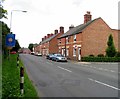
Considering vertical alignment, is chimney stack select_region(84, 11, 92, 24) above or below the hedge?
above

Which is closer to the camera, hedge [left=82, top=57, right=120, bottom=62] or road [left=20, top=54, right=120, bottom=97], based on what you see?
road [left=20, top=54, right=120, bottom=97]

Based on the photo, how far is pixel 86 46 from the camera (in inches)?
2122

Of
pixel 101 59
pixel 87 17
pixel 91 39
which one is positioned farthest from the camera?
pixel 87 17

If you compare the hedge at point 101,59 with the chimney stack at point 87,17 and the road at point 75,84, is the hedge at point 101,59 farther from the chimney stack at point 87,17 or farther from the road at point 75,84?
the road at point 75,84

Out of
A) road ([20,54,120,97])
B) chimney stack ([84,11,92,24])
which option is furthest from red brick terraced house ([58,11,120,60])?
road ([20,54,120,97])

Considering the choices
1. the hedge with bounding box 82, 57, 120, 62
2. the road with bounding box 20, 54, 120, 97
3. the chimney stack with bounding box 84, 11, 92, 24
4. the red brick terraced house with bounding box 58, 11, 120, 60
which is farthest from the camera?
the chimney stack with bounding box 84, 11, 92, 24

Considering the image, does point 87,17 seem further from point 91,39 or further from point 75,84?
point 75,84

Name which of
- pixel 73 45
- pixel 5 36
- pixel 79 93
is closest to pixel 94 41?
pixel 73 45

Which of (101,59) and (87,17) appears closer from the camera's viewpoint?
(101,59)

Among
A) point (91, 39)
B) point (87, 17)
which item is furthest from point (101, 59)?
point (87, 17)

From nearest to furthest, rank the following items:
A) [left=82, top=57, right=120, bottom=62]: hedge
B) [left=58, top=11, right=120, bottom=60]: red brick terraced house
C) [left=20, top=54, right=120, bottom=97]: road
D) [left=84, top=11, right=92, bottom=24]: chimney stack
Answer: [left=20, top=54, right=120, bottom=97]: road
[left=82, top=57, right=120, bottom=62]: hedge
[left=58, top=11, right=120, bottom=60]: red brick terraced house
[left=84, top=11, right=92, bottom=24]: chimney stack

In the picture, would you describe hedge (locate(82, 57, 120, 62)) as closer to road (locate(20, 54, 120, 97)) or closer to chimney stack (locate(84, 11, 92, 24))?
chimney stack (locate(84, 11, 92, 24))

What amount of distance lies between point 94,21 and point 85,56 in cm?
864

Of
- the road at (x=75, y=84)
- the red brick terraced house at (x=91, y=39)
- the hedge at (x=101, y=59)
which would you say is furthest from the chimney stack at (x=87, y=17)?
the road at (x=75, y=84)
